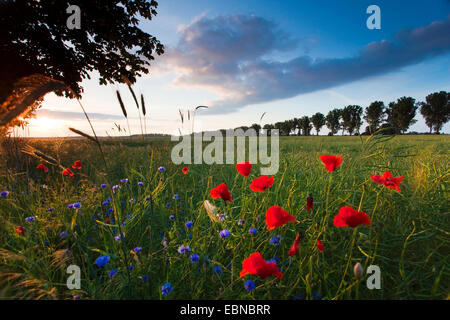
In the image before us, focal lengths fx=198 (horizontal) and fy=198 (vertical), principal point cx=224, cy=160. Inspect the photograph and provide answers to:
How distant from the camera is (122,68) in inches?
289

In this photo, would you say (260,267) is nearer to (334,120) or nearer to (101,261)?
(101,261)

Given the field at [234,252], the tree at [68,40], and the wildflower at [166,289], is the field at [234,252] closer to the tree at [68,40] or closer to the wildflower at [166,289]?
the wildflower at [166,289]

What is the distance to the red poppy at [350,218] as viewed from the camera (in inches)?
38.7

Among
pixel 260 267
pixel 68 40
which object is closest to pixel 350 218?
pixel 260 267

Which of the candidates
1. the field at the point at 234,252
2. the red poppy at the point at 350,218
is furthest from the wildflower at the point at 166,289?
the red poppy at the point at 350,218

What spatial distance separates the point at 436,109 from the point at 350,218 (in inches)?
3811

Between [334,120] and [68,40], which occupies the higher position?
[334,120]

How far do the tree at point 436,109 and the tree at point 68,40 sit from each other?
9199 centimetres

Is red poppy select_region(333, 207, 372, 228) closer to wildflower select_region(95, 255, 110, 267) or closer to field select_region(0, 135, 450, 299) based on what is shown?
field select_region(0, 135, 450, 299)

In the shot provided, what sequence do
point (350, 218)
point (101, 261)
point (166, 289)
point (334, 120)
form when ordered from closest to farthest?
point (350, 218)
point (166, 289)
point (101, 261)
point (334, 120)

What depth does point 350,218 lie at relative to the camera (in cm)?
99
